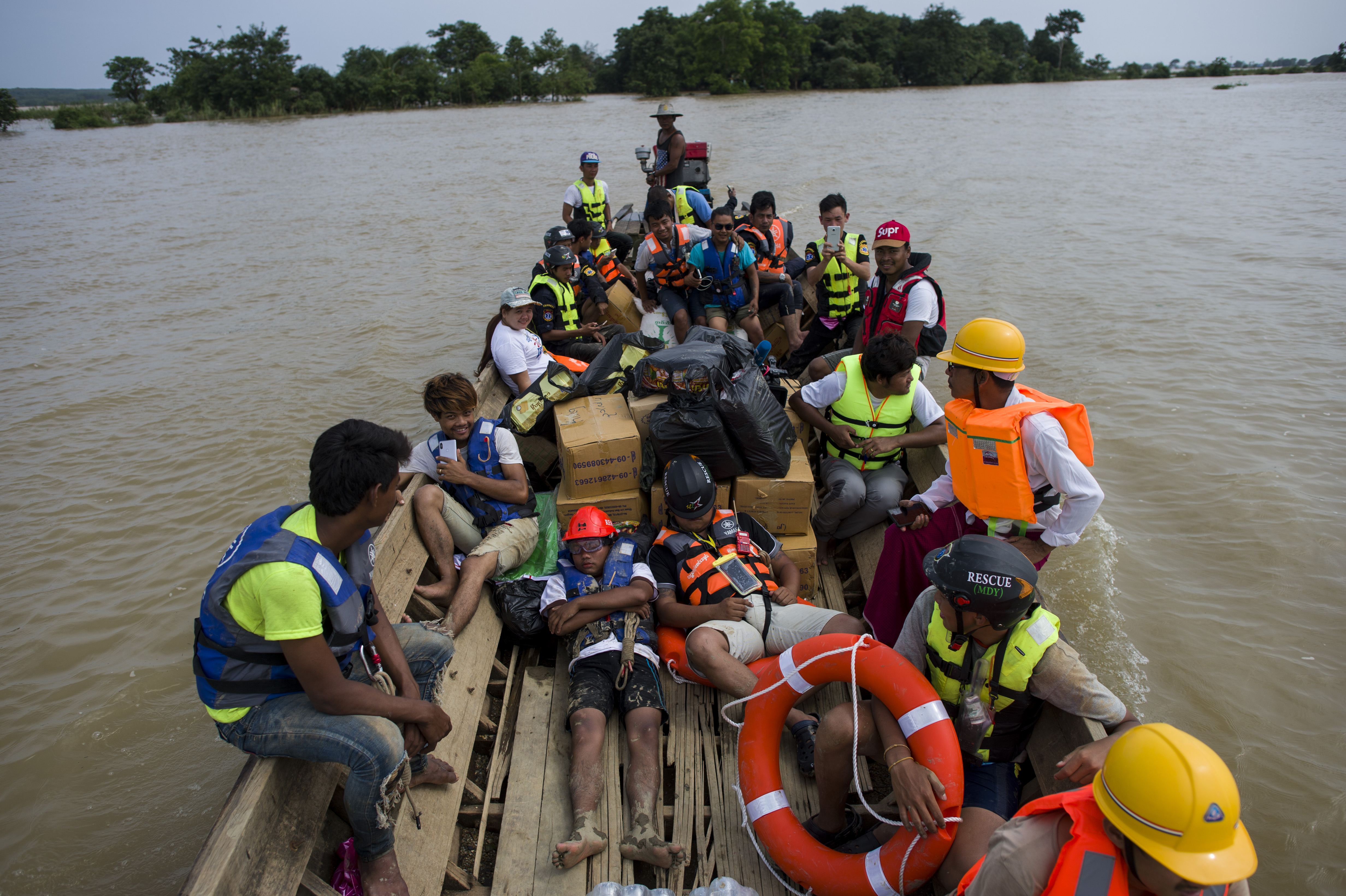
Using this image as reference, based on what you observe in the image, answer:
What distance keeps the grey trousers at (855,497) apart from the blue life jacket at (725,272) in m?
2.50

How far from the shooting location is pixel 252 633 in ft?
6.50

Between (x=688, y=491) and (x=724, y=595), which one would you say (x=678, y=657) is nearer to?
(x=724, y=595)

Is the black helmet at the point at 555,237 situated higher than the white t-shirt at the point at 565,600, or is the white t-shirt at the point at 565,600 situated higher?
the black helmet at the point at 555,237

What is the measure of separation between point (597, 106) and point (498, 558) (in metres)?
51.7

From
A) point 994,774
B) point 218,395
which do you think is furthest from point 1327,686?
point 218,395

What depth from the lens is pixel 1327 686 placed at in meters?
4.34

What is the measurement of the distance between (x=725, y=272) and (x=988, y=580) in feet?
14.8

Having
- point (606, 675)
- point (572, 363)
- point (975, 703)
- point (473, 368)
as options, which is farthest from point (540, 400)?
point (473, 368)

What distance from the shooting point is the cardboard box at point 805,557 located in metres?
3.87

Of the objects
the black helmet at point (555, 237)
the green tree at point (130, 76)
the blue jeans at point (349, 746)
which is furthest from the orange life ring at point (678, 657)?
the green tree at point (130, 76)

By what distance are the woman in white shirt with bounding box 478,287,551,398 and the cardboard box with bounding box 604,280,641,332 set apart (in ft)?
6.72

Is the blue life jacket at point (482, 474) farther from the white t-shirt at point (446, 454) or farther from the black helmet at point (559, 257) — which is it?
the black helmet at point (559, 257)

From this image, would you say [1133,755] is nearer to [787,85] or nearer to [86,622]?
[86,622]

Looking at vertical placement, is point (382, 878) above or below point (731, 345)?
below
